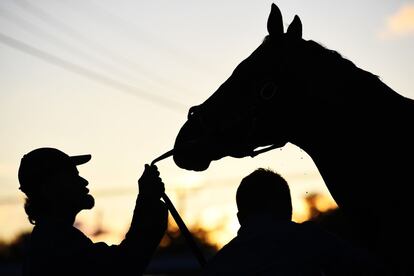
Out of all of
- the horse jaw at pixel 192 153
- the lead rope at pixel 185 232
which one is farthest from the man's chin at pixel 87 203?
the horse jaw at pixel 192 153

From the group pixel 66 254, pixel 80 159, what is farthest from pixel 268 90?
pixel 66 254

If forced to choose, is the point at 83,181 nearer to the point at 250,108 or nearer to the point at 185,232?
A: the point at 185,232

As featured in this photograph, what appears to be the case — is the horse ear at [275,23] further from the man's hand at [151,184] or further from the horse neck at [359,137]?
the man's hand at [151,184]

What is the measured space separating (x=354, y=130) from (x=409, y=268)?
0.84 meters

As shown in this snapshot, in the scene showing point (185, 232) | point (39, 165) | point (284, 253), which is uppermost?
point (39, 165)

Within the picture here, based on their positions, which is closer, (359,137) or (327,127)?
(359,137)

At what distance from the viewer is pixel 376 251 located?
369cm

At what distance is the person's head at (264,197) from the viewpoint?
135 inches

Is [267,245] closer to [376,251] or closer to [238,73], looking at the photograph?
[376,251]

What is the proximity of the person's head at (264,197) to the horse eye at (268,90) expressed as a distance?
75cm

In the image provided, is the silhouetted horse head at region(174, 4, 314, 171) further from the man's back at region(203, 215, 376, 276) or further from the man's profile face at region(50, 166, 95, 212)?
the man's back at region(203, 215, 376, 276)

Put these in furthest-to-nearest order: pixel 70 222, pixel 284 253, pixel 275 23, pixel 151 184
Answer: pixel 275 23
pixel 151 184
pixel 70 222
pixel 284 253

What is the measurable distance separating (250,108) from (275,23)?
57cm

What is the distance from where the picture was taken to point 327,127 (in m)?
4.02
